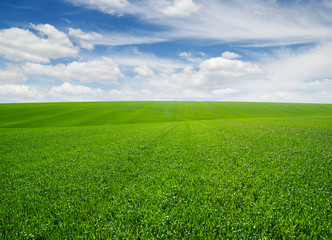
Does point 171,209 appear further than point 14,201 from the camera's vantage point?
No

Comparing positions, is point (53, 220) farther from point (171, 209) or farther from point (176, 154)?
point (176, 154)

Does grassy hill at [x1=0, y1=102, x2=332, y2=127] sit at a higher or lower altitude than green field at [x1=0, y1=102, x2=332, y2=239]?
higher

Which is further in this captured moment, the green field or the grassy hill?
the grassy hill

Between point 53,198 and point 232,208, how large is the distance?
799cm

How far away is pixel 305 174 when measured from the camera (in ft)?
31.9

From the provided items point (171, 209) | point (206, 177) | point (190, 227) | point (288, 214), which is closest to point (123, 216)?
point (171, 209)

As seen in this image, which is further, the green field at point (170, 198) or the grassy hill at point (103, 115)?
the grassy hill at point (103, 115)

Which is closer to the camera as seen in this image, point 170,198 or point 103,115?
point 170,198

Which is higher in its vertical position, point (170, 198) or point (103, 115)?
point (103, 115)

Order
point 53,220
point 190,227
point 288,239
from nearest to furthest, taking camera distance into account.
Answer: point 288,239
point 190,227
point 53,220

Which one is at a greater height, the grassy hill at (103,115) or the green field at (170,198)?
the grassy hill at (103,115)

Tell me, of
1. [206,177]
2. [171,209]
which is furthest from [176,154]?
[171,209]

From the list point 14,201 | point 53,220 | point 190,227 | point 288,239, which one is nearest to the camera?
point 288,239

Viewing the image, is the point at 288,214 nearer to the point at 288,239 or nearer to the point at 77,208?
the point at 288,239
